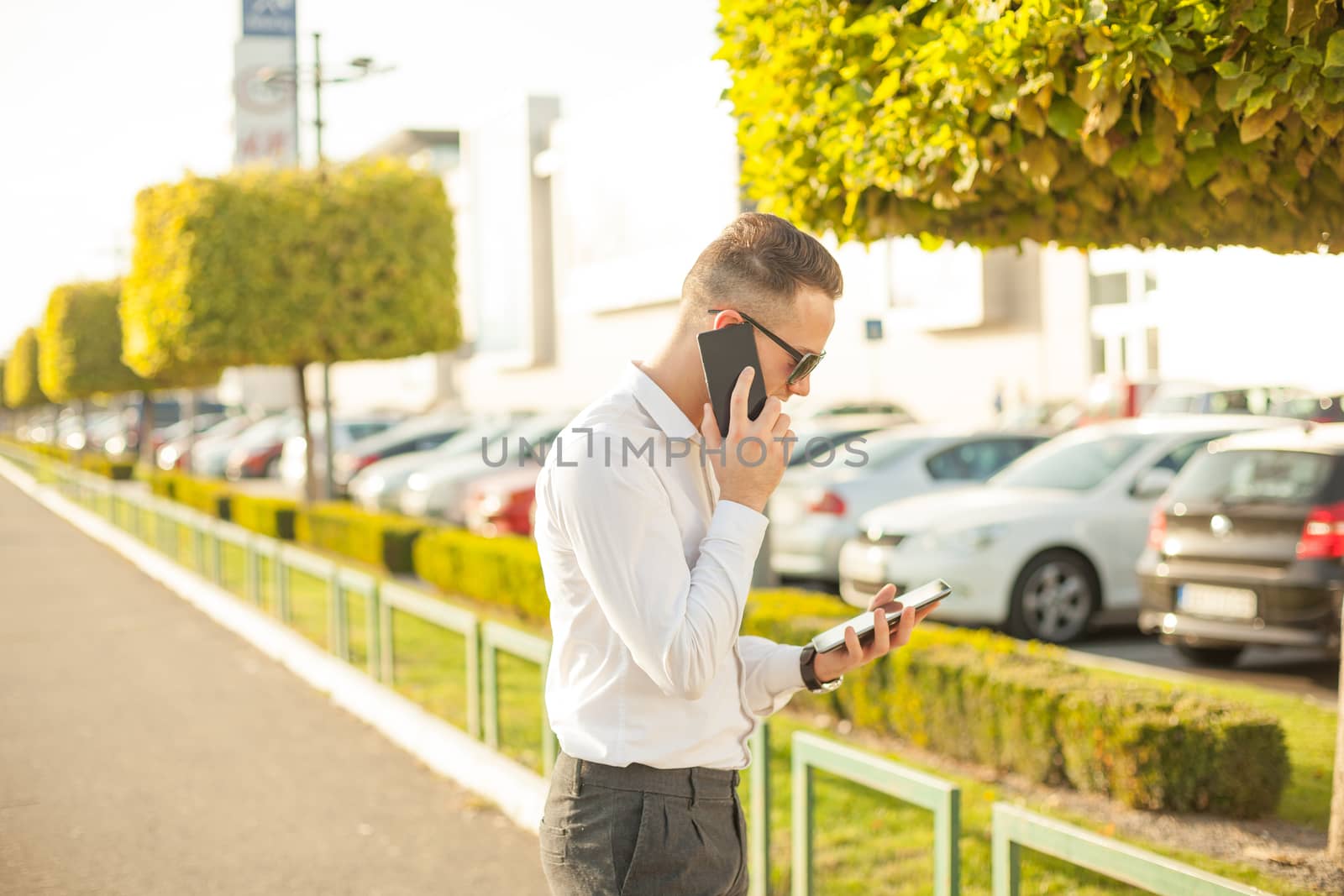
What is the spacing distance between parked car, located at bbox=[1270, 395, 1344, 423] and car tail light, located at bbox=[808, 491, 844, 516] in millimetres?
5918

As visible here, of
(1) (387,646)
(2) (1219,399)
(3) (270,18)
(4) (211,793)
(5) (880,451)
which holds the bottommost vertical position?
(4) (211,793)

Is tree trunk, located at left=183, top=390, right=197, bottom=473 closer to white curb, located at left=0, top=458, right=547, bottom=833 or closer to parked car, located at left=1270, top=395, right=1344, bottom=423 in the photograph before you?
white curb, located at left=0, top=458, right=547, bottom=833

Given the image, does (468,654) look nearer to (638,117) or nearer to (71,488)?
(71,488)

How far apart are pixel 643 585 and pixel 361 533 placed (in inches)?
567

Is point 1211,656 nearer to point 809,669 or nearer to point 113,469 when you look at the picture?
point 809,669

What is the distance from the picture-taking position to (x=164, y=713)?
8.93m

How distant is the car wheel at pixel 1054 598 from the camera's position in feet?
33.1

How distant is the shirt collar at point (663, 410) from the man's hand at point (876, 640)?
51 cm

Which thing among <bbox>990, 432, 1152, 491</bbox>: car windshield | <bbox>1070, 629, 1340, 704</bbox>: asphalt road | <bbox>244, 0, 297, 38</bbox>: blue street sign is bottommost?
<bbox>1070, 629, 1340, 704</bbox>: asphalt road

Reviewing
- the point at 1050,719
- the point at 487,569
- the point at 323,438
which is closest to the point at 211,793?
the point at 1050,719

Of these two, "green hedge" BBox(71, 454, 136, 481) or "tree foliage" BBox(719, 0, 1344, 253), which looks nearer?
"tree foliage" BBox(719, 0, 1344, 253)

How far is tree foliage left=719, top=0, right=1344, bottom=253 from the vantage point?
3242 millimetres

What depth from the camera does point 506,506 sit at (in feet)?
51.5

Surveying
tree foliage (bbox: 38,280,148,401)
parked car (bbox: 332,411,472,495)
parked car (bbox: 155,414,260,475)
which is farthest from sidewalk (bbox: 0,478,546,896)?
parked car (bbox: 155,414,260,475)
